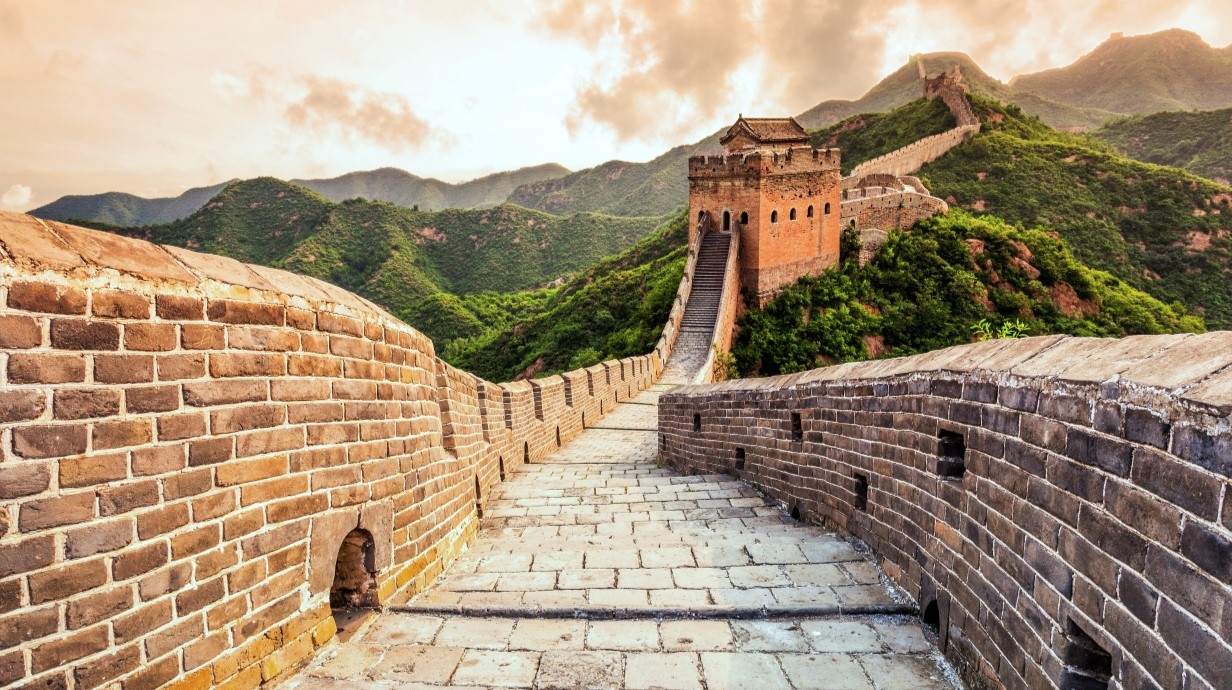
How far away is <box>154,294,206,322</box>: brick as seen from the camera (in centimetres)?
228

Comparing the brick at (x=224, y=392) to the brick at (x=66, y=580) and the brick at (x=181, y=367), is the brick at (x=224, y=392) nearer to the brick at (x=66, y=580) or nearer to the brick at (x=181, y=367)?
the brick at (x=181, y=367)

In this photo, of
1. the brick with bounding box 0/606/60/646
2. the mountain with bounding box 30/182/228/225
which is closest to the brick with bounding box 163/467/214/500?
the brick with bounding box 0/606/60/646

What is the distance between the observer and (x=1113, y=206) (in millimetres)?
37656

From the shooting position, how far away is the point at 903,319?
2444cm

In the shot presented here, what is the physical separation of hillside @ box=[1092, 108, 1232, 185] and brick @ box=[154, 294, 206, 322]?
216 feet

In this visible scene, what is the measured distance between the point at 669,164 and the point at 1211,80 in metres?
101

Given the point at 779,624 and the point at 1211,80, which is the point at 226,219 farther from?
the point at 1211,80

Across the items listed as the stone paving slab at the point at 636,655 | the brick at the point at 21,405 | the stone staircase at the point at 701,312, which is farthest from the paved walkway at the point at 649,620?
the stone staircase at the point at 701,312

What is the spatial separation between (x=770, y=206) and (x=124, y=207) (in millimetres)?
79815

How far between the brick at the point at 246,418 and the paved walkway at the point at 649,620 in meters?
1.14

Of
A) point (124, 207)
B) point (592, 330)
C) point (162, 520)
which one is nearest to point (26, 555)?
point (162, 520)

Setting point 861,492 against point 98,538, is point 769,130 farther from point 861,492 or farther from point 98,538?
point 98,538

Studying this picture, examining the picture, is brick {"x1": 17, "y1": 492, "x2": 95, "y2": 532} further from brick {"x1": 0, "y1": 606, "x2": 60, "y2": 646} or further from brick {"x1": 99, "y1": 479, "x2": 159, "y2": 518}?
brick {"x1": 0, "y1": 606, "x2": 60, "y2": 646}

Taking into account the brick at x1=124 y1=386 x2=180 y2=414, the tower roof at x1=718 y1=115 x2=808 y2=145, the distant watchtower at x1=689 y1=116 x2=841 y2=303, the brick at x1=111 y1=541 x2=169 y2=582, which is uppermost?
the tower roof at x1=718 y1=115 x2=808 y2=145
